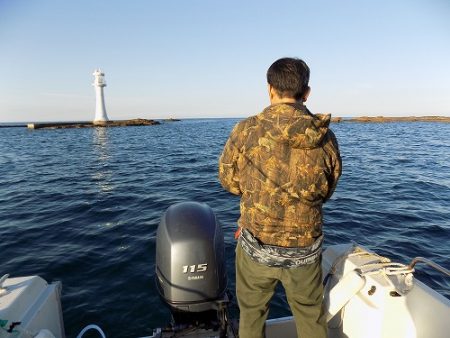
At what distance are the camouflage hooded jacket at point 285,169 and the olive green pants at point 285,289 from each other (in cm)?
25

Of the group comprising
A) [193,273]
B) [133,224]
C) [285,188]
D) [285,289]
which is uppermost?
[285,188]

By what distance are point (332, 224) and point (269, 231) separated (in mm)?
6991

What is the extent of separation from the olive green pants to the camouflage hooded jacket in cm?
25

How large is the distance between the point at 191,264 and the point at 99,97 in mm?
89177

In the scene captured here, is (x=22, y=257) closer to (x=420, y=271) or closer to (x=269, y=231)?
(x=269, y=231)

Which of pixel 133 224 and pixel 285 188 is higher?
pixel 285 188

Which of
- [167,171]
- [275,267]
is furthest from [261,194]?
[167,171]

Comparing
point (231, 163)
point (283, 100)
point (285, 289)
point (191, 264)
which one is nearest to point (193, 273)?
point (191, 264)

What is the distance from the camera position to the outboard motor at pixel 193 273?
2.91 m

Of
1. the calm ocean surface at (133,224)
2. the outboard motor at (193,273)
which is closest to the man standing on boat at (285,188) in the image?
the outboard motor at (193,273)

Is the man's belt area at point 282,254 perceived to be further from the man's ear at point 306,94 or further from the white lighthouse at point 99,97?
the white lighthouse at point 99,97

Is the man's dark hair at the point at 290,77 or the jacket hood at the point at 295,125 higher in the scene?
the man's dark hair at the point at 290,77

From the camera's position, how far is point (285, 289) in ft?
7.55

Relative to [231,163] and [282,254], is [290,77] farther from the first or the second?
[282,254]
